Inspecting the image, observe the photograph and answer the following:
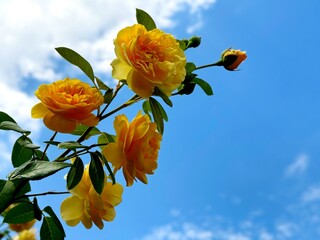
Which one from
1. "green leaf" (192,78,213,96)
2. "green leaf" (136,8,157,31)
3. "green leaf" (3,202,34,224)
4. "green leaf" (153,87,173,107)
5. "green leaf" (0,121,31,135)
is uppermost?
"green leaf" (136,8,157,31)

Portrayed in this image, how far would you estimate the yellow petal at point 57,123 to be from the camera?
93 cm

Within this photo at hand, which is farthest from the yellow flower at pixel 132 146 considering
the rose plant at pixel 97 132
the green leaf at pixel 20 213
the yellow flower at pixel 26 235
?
the yellow flower at pixel 26 235

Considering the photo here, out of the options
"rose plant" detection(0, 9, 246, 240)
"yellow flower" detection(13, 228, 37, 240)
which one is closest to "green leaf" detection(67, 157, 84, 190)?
"rose plant" detection(0, 9, 246, 240)

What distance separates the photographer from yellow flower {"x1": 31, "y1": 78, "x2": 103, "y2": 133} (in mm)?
919

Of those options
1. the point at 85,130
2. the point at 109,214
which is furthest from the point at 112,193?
the point at 85,130

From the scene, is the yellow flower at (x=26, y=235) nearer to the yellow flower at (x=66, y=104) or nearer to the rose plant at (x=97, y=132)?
the rose plant at (x=97, y=132)

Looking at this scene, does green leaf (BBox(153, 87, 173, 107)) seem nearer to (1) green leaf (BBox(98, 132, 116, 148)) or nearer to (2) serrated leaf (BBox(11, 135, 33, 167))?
(1) green leaf (BBox(98, 132, 116, 148))

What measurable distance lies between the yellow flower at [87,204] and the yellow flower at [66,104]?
151 mm

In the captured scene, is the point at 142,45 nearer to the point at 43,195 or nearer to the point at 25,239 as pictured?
the point at 43,195

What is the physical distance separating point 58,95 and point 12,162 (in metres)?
0.22

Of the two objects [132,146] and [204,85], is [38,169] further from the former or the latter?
[204,85]

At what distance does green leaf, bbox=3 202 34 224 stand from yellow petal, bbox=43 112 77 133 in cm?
22

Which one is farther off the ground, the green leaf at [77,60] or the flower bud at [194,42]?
the flower bud at [194,42]

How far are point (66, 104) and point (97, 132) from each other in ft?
0.54
